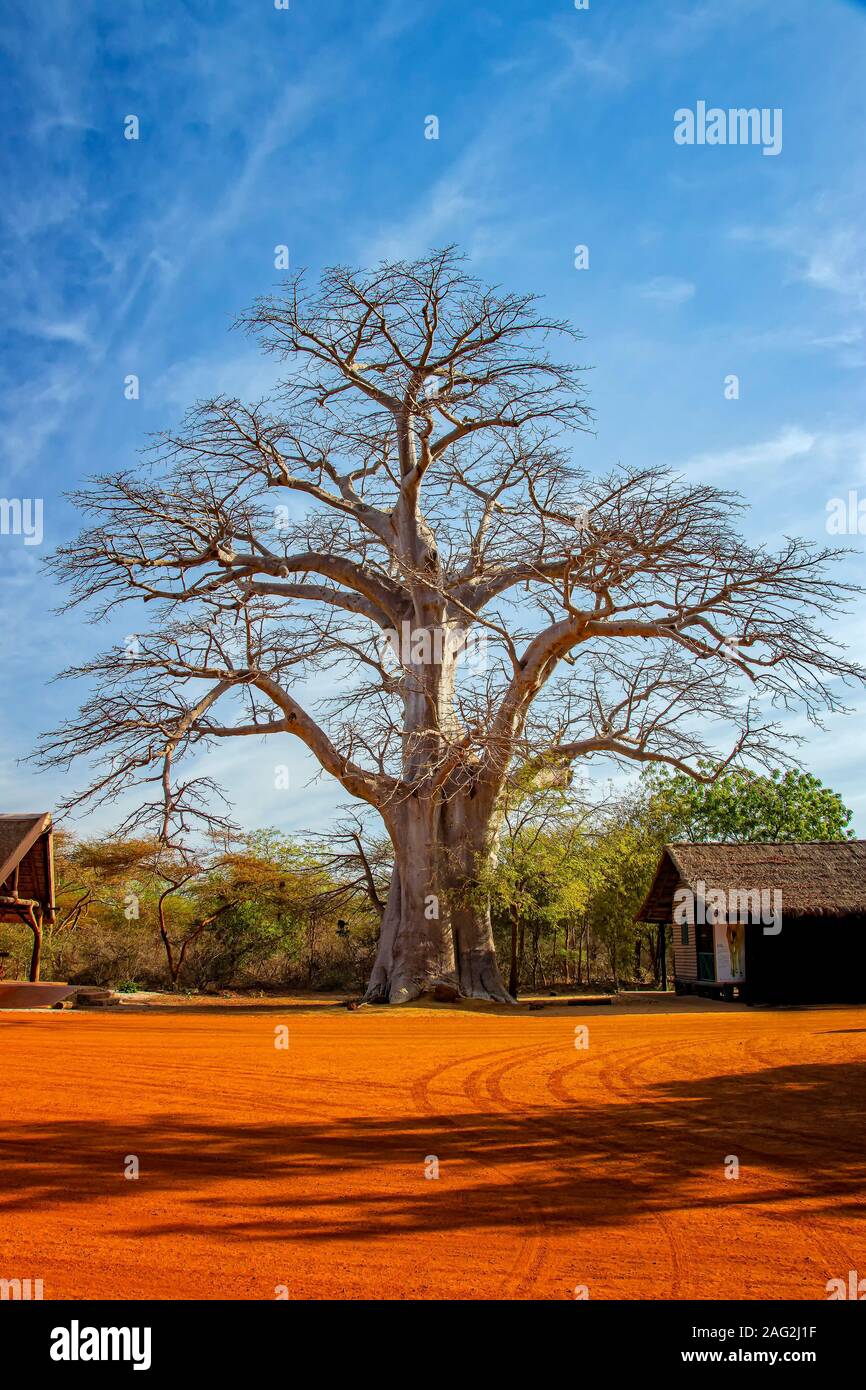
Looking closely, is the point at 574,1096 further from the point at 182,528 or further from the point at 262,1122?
the point at 182,528

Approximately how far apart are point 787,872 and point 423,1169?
1887cm

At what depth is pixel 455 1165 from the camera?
532 cm

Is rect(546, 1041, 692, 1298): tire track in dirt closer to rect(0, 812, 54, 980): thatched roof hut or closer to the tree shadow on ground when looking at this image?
the tree shadow on ground

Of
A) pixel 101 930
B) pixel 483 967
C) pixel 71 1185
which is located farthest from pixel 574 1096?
pixel 101 930

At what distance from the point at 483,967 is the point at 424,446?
9264 mm

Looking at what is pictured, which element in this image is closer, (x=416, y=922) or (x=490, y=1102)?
(x=490, y=1102)

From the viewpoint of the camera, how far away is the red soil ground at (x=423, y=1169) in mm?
3744

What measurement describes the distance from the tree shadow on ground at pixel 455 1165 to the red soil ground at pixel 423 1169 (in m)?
0.02

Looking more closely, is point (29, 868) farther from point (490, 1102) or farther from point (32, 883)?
point (490, 1102)

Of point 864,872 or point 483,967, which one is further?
point 864,872

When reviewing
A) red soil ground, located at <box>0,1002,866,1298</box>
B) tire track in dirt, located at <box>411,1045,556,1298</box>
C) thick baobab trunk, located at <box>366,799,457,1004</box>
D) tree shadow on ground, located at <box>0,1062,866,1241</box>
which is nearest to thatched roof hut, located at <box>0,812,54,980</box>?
thick baobab trunk, located at <box>366,799,457,1004</box>

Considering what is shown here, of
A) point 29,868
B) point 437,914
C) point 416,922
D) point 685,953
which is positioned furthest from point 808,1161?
point 685,953

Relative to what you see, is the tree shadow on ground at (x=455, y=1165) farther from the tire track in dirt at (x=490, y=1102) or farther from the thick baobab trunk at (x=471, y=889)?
the thick baobab trunk at (x=471, y=889)
